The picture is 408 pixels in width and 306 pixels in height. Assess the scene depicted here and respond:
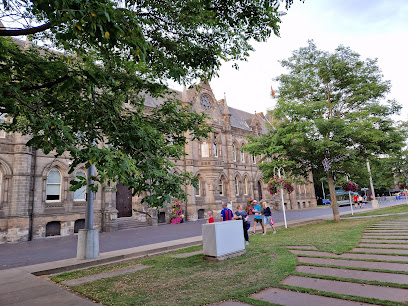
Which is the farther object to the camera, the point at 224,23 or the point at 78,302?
the point at 224,23

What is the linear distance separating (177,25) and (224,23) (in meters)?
1.21

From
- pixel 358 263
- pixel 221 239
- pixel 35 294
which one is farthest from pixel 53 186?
pixel 358 263

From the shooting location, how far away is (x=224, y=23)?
6.25 metres

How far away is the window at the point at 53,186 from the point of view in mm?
18578

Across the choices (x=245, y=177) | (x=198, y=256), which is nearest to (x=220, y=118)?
(x=245, y=177)

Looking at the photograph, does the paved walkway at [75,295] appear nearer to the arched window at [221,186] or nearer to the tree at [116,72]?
the tree at [116,72]

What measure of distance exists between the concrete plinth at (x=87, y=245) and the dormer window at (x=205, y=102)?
22.7m

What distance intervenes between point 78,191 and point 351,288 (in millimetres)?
19620

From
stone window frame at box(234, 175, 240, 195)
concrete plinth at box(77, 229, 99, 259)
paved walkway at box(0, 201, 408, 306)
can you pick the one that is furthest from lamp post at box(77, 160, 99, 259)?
stone window frame at box(234, 175, 240, 195)

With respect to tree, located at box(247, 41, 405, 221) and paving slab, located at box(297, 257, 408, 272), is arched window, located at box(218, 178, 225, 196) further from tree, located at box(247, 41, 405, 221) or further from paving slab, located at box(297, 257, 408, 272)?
paving slab, located at box(297, 257, 408, 272)

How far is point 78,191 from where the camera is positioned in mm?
19859

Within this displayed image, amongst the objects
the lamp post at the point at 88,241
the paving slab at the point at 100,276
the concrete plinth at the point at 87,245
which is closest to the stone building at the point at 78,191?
the lamp post at the point at 88,241

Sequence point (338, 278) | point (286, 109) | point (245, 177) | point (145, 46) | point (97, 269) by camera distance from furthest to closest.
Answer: point (245, 177)
point (286, 109)
point (97, 269)
point (338, 278)
point (145, 46)

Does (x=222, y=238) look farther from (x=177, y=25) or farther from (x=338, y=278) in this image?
(x=177, y=25)
